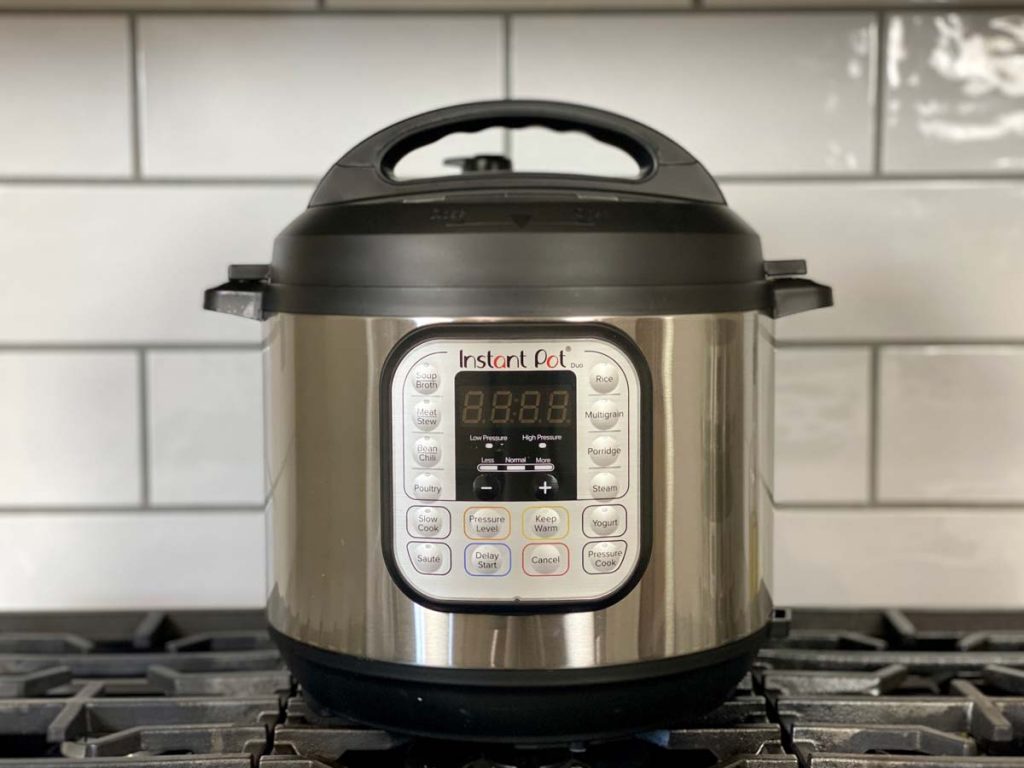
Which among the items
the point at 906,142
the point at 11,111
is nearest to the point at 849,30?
the point at 906,142

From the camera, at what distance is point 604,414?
0.54 metres

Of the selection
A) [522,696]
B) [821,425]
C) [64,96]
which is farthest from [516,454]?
[64,96]

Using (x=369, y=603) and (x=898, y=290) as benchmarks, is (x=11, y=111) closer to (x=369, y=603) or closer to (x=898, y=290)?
(x=369, y=603)

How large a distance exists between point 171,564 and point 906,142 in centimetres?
66

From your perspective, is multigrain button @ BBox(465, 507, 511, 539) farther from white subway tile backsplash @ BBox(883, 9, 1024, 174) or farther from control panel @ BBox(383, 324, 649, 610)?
white subway tile backsplash @ BBox(883, 9, 1024, 174)

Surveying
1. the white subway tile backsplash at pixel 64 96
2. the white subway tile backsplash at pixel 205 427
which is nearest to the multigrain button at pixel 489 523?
the white subway tile backsplash at pixel 205 427

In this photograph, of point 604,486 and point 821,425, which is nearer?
point 604,486

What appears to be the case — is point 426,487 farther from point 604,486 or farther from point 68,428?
point 68,428

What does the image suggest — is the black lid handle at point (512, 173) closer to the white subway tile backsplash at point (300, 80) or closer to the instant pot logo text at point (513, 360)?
the instant pot logo text at point (513, 360)

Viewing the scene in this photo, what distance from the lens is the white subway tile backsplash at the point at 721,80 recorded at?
33.1 inches

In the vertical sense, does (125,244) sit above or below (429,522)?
above

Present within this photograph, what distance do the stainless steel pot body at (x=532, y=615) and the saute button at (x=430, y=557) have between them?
2 centimetres

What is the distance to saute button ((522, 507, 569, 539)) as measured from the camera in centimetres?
54

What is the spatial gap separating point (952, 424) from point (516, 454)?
47cm
